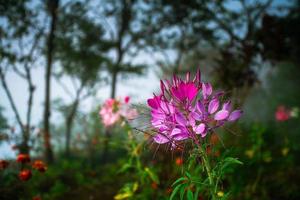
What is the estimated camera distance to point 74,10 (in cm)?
1245

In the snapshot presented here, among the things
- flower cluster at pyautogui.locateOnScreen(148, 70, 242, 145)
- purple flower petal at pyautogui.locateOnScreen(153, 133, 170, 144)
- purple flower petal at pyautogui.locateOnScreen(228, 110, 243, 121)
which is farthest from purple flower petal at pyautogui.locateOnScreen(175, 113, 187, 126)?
purple flower petal at pyautogui.locateOnScreen(228, 110, 243, 121)

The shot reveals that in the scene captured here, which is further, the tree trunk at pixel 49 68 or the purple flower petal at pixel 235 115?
the tree trunk at pixel 49 68

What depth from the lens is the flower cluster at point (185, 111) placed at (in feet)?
4.83

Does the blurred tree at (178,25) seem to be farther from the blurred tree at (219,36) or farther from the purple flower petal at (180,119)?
the purple flower petal at (180,119)

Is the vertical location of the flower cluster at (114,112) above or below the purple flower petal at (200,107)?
above

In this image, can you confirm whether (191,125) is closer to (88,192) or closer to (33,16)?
(88,192)

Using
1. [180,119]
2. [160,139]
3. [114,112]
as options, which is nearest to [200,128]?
[180,119]

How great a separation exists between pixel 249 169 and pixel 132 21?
1140 cm

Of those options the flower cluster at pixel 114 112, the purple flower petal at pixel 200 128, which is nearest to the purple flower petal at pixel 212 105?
the purple flower petal at pixel 200 128

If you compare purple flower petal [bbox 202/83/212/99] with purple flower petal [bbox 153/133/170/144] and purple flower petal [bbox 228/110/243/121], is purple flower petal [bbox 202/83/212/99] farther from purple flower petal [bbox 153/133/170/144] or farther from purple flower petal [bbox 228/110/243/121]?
purple flower petal [bbox 153/133/170/144]

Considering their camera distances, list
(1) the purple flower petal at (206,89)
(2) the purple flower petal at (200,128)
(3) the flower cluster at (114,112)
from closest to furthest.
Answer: (2) the purple flower petal at (200,128)
(1) the purple flower petal at (206,89)
(3) the flower cluster at (114,112)

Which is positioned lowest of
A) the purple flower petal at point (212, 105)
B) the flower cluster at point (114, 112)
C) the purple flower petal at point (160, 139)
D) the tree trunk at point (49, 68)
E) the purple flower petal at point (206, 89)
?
the purple flower petal at point (160, 139)

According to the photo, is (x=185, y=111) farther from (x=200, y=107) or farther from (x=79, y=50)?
(x=79, y=50)

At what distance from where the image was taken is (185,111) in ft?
5.03
